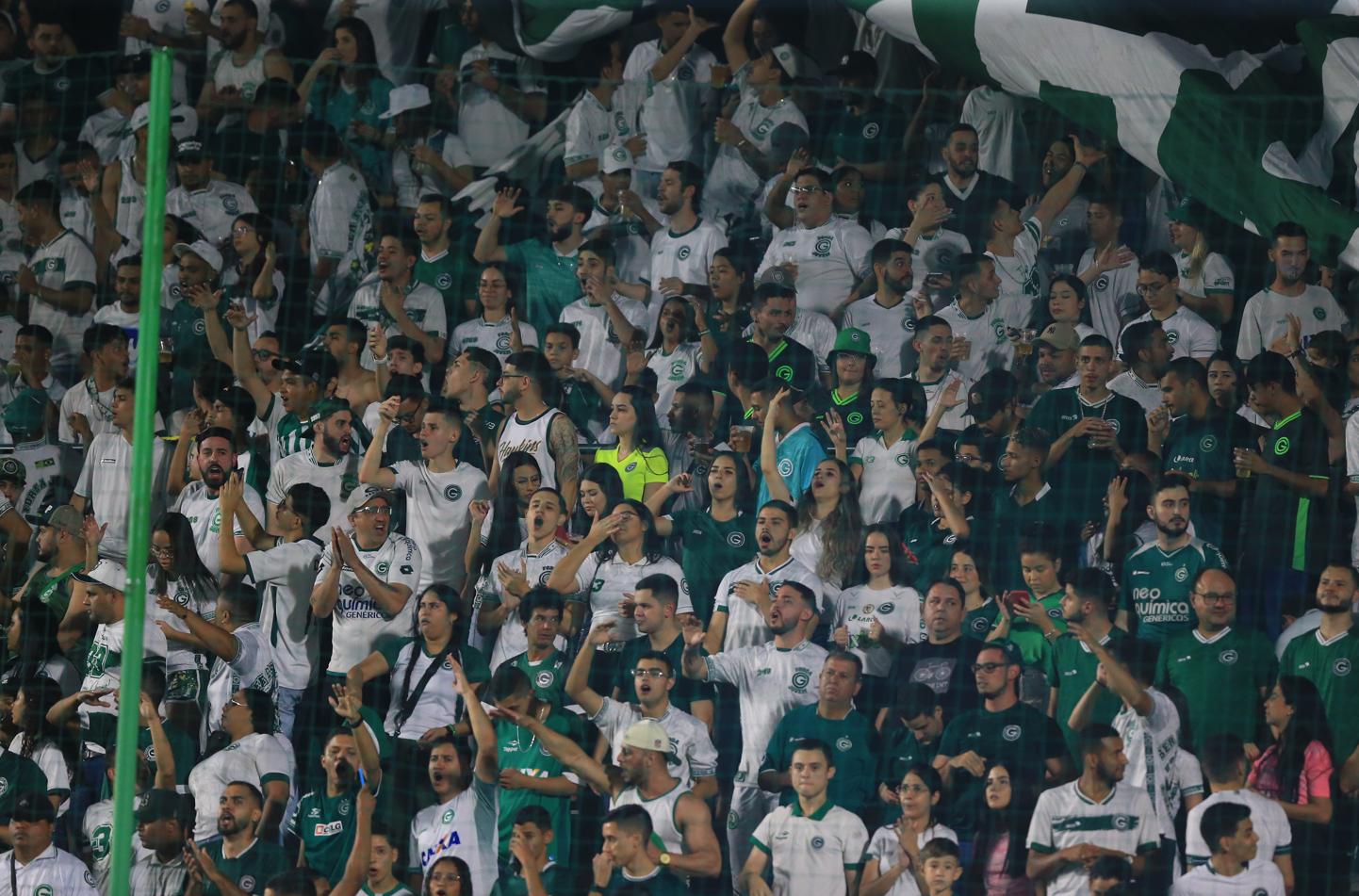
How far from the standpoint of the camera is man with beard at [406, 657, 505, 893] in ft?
20.8

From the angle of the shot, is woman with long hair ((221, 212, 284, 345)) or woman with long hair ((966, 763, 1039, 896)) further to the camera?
woman with long hair ((221, 212, 284, 345))

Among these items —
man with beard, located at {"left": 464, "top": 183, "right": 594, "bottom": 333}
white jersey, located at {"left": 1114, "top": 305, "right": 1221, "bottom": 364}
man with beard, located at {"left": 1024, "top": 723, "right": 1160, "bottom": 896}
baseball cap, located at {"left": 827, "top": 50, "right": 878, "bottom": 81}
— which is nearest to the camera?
man with beard, located at {"left": 1024, "top": 723, "right": 1160, "bottom": 896}

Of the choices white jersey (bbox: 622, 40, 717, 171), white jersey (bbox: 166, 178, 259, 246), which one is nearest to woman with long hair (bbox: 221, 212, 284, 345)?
white jersey (bbox: 166, 178, 259, 246)

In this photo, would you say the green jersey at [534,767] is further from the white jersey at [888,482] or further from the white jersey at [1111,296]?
the white jersey at [1111,296]

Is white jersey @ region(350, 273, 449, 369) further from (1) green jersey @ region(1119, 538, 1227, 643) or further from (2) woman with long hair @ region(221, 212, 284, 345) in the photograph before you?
(1) green jersey @ region(1119, 538, 1227, 643)

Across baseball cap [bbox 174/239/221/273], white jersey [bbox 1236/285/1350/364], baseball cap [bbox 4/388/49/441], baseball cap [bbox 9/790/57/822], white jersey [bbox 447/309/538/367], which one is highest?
white jersey [bbox 1236/285/1350/364]

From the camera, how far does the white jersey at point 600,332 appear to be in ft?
24.5

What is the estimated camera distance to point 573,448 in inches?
280

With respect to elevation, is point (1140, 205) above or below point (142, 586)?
below

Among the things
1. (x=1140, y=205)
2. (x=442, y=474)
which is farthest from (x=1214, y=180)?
(x=442, y=474)

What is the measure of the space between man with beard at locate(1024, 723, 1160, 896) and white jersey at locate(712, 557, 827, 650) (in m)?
1.05

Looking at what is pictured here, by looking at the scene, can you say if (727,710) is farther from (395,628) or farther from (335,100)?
(335,100)

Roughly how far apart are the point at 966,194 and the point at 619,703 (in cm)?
242

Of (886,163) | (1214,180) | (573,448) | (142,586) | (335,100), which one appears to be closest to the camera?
(142,586)
